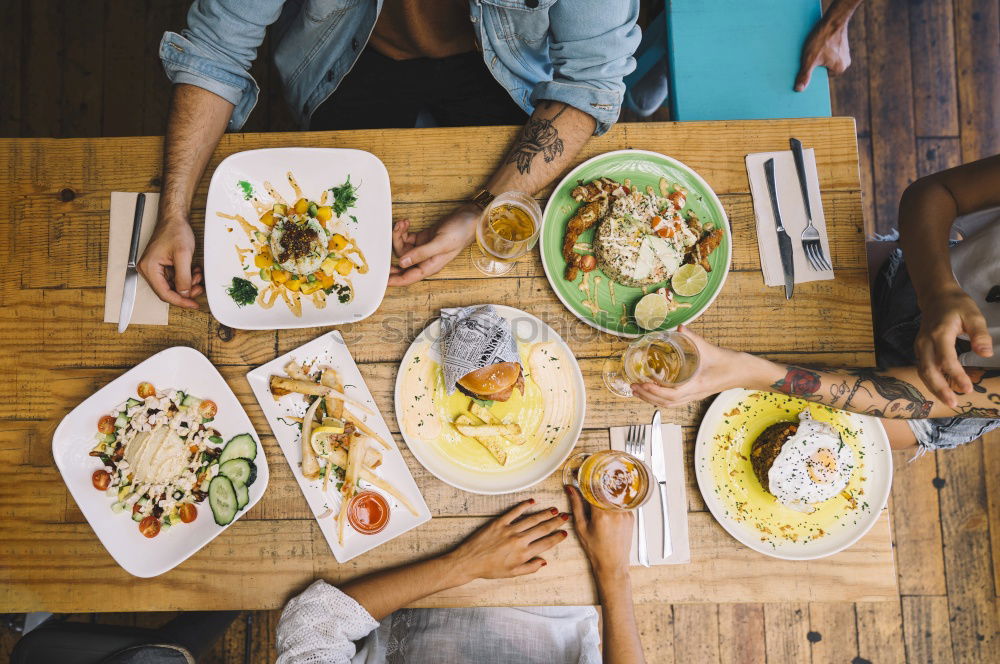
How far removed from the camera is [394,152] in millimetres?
1694

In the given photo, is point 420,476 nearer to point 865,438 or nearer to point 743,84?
point 865,438

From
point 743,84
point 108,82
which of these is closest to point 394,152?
point 743,84

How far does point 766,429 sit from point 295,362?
4.49 feet

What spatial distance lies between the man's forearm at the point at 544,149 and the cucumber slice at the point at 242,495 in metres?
1.09

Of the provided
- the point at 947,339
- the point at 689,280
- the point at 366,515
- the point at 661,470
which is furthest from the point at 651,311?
the point at 366,515

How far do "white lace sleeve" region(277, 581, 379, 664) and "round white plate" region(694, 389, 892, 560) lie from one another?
1020mm

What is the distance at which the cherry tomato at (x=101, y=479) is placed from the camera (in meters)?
1.56

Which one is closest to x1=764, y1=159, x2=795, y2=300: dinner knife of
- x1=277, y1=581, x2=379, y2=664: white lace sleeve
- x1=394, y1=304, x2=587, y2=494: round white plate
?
x1=394, y1=304, x2=587, y2=494: round white plate

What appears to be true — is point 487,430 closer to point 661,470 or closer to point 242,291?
point 661,470

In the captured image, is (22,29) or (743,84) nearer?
(743,84)

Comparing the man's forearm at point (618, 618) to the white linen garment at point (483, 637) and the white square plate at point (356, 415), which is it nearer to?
the white linen garment at point (483, 637)

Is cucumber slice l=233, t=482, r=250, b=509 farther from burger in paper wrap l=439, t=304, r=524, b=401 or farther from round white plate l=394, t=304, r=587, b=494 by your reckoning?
burger in paper wrap l=439, t=304, r=524, b=401

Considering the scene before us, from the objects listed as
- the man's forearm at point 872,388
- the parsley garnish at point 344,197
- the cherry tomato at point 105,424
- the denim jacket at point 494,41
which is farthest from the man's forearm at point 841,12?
the cherry tomato at point 105,424

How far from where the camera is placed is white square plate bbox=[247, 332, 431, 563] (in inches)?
62.2
